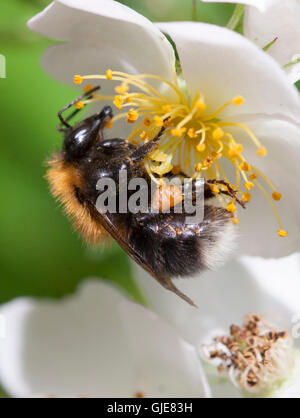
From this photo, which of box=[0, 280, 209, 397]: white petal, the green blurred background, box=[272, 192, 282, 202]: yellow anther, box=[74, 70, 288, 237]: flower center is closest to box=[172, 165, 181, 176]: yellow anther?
box=[74, 70, 288, 237]: flower center

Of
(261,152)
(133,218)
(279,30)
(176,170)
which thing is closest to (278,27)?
(279,30)

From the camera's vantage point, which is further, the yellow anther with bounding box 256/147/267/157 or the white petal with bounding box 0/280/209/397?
the white petal with bounding box 0/280/209/397

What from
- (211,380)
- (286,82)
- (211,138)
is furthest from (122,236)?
(211,380)

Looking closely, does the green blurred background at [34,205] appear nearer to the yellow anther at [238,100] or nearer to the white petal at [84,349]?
the white petal at [84,349]

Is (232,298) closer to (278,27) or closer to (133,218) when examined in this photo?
(133,218)

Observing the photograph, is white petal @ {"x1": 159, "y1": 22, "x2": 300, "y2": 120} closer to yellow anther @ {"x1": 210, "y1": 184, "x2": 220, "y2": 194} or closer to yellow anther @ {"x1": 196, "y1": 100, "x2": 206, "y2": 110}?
yellow anther @ {"x1": 196, "y1": 100, "x2": 206, "y2": 110}

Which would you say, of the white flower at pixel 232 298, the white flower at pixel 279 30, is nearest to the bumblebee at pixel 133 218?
the white flower at pixel 279 30
